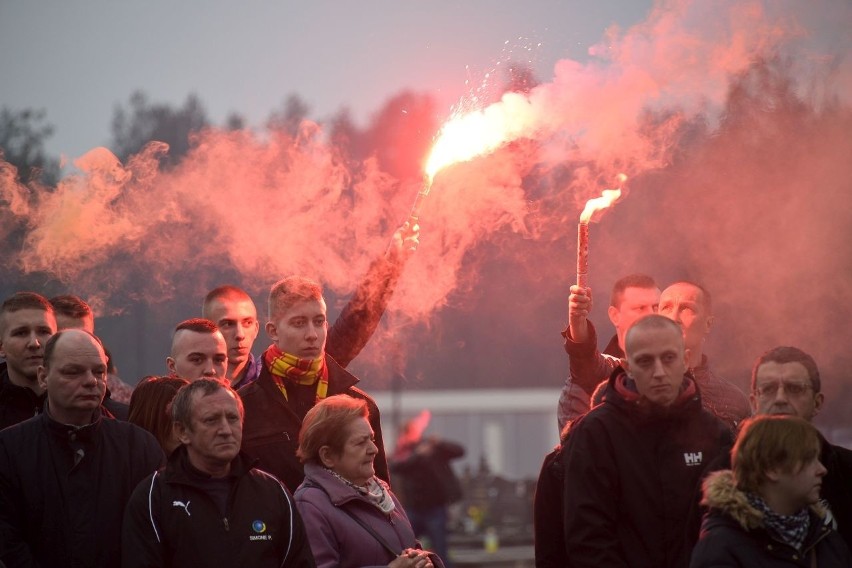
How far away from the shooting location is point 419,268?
32.6ft

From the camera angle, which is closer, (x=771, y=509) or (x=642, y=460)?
(x=771, y=509)

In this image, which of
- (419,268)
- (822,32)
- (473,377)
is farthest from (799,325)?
(473,377)

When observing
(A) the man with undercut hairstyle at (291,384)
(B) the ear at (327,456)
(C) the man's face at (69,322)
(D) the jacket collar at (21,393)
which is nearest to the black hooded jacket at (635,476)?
(B) the ear at (327,456)

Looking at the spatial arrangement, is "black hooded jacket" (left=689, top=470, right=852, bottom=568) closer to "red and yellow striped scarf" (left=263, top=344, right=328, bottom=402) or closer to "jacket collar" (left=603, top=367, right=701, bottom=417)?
"jacket collar" (left=603, top=367, right=701, bottom=417)

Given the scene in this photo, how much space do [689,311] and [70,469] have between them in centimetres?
348

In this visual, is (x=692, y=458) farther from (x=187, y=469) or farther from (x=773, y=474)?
(x=187, y=469)

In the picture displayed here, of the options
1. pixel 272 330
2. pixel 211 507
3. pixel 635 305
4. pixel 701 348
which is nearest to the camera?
pixel 211 507

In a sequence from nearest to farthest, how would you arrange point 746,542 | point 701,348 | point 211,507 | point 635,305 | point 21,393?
point 746,542 < point 211,507 < point 21,393 < point 701,348 < point 635,305

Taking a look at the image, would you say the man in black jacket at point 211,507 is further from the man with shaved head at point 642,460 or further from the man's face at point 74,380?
the man with shaved head at point 642,460

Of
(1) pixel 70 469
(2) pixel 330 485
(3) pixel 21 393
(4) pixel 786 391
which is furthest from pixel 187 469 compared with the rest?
(4) pixel 786 391

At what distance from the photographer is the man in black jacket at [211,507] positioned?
5152mm

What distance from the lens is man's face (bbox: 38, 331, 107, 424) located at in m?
5.66

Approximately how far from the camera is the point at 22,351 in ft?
22.3

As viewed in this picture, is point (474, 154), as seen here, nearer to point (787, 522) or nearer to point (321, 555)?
point (321, 555)
